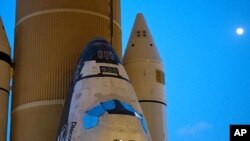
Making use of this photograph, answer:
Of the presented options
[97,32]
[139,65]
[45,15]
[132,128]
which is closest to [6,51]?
[45,15]

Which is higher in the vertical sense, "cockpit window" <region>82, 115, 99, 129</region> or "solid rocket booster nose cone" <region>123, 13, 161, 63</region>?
"solid rocket booster nose cone" <region>123, 13, 161, 63</region>

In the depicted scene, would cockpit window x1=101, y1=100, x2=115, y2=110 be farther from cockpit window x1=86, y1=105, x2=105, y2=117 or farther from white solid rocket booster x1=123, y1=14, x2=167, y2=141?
white solid rocket booster x1=123, y1=14, x2=167, y2=141

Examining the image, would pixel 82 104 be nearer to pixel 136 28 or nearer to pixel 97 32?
pixel 97 32

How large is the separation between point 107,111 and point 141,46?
6335 millimetres

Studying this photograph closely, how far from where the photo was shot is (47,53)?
17.4 meters

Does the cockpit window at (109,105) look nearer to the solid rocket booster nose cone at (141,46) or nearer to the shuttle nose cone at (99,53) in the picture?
the shuttle nose cone at (99,53)

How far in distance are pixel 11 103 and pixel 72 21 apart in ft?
9.93

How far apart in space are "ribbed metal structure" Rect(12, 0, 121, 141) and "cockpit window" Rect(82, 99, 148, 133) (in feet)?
12.5

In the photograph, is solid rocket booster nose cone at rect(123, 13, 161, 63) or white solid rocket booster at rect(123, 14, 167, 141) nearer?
white solid rocket booster at rect(123, 14, 167, 141)

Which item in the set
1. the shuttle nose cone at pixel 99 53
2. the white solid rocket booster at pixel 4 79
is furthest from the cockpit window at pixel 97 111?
the white solid rocket booster at pixel 4 79

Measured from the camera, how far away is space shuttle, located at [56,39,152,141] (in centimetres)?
1252

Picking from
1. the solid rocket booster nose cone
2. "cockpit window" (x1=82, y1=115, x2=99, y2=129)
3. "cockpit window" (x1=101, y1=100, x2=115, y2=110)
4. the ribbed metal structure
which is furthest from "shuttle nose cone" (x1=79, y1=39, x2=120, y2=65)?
the solid rocket booster nose cone

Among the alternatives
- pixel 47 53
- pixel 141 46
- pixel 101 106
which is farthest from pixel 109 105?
pixel 141 46

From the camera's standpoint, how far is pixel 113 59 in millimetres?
14484
